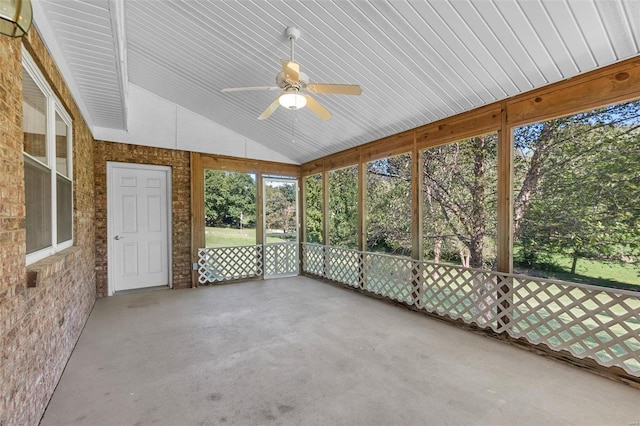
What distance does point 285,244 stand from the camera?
21.8ft

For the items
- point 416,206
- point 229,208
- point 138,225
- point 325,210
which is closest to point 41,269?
point 138,225

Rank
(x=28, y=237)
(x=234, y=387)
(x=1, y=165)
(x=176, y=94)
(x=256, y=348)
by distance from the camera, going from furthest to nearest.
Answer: (x=176, y=94)
(x=256, y=348)
(x=234, y=387)
(x=28, y=237)
(x=1, y=165)

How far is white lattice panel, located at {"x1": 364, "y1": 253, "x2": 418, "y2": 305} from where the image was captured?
14.2 ft

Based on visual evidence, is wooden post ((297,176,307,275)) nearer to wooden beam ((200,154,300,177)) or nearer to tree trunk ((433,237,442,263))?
wooden beam ((200,154,300,177))

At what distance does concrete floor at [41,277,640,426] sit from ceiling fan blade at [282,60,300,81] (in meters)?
2.57

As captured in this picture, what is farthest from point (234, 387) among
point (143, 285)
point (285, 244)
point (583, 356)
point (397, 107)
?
point (285, 244)

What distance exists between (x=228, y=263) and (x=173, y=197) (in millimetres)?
1653

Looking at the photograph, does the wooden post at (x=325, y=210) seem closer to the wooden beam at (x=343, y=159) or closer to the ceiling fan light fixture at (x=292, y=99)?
the wooden beam at (x=343, y=159)

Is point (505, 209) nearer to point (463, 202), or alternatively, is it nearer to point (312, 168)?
point (463, 202)

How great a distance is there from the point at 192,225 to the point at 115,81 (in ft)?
9.63

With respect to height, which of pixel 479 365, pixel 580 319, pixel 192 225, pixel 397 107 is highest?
pixel 397 107

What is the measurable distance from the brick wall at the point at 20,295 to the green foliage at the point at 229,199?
3.19 meters

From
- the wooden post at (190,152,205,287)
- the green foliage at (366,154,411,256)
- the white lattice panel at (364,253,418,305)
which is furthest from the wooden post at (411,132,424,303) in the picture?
the wooden post at (190,152,205,287)

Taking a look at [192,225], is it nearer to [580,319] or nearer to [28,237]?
[28,237]
